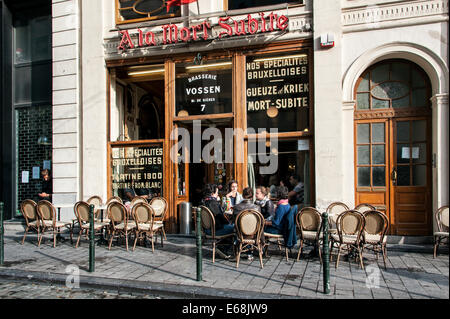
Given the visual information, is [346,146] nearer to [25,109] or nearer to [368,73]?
[368,73]

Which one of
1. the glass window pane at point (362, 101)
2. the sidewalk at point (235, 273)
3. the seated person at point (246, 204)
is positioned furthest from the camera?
the glass window pane at point (362, 101)

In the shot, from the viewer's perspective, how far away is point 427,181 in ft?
25.3

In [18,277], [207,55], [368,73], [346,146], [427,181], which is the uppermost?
[207,55]

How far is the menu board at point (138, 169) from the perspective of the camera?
9336mm

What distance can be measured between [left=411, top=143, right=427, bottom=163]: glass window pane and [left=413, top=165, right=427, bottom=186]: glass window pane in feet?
0.44

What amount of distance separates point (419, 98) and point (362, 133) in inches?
56.1

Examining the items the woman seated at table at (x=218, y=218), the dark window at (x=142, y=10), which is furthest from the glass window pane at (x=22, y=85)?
the woman seated at table at (x=218, y=218)

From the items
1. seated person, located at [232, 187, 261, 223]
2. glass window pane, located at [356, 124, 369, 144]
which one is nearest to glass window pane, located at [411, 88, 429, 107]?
glass window pane, located at [356, 124, 369, 144]

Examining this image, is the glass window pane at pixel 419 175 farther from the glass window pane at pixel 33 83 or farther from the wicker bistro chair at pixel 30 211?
the glass window pane at pixel 33 83

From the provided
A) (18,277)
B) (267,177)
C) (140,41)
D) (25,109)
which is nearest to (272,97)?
(267,177)

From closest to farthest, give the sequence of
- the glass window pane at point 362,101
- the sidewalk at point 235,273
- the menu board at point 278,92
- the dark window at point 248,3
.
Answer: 1. the sidewalk at point 235,273
2. the glass window pane at point 362,101
3. the menu board at point 278,92
4. the dark window at point 248,3

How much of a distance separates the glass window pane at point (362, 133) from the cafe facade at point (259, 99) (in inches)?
1.2

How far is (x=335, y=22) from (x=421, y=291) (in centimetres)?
585

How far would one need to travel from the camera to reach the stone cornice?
7.48m
